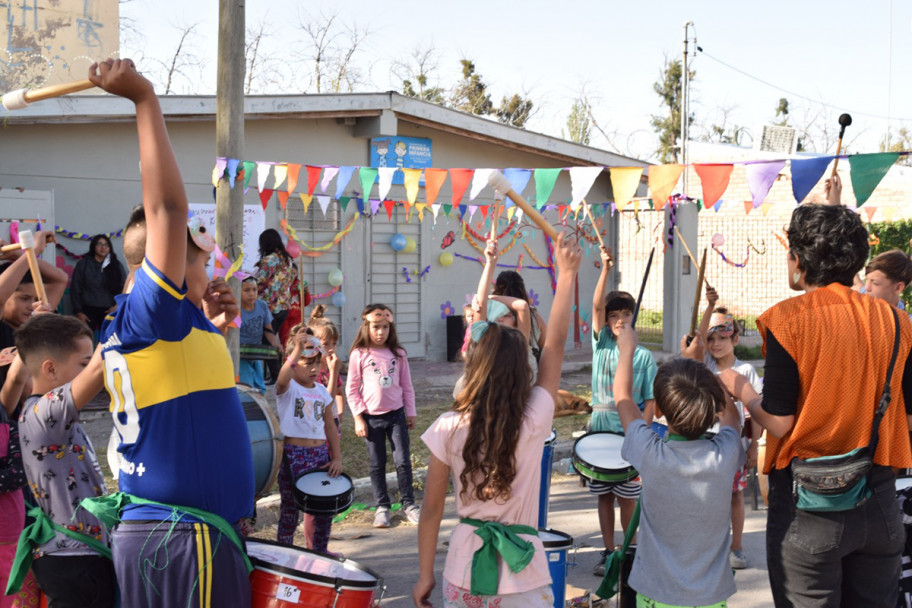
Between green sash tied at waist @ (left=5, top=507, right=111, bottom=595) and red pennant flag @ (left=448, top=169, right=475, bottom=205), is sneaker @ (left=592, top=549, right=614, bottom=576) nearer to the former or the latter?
green sash tied at waist @ (left=5, top=507, right=111, bottom=595)

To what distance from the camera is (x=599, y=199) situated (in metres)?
16.3

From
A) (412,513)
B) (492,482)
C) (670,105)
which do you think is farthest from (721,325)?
(670,105)

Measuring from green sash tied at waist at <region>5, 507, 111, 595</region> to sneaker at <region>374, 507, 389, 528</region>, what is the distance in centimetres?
351

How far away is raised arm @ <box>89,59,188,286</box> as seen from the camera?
6.95 ft

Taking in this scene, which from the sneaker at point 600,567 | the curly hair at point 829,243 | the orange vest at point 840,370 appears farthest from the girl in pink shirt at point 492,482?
the sneaker at point 600,567

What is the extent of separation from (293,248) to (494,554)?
9938 mm

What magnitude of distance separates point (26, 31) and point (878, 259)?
206 inches

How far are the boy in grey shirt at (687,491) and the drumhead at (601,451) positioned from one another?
1.32 meters

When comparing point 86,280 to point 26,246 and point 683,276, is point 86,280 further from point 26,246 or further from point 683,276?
point 683,276

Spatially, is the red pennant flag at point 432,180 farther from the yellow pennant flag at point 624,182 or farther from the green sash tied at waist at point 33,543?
the green sash tied at waist at point 33,543

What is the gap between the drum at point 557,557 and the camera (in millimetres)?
3426

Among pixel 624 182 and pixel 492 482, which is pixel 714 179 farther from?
pixel 492 482

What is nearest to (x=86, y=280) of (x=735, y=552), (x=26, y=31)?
(x=26, y=31)

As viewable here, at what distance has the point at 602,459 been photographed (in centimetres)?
460
